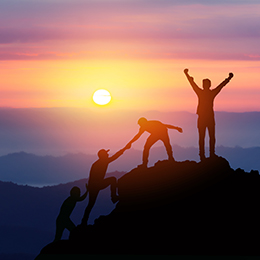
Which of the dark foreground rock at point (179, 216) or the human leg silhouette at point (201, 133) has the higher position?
the human leg silhouette at point (201, 133)

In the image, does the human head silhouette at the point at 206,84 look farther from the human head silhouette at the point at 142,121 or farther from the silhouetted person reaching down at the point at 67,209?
the silhouetted person reaching down at the point at 67,209

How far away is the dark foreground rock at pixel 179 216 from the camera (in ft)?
85.3

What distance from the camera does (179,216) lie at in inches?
1063

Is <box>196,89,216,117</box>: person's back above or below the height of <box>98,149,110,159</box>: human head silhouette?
above

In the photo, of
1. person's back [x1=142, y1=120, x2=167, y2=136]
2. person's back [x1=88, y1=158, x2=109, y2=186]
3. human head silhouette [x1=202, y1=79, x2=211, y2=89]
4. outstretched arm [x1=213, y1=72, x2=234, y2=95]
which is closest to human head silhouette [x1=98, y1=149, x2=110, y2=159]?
person's back [x1=88, y1=158, x2=109, y2=186]

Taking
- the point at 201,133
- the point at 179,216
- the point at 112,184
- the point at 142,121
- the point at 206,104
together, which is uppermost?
the point at 206,104

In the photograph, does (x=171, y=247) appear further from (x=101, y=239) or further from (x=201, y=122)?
(x=201, y=122)

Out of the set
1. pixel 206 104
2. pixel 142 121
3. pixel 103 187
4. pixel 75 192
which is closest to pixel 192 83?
pixel 206 104

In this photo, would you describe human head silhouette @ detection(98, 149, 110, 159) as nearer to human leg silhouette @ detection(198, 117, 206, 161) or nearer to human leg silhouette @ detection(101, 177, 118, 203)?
human leg silhouette @ detection(101, 177, 118, 203)

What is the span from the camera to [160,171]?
95.1 ft

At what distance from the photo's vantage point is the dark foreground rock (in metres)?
26.0

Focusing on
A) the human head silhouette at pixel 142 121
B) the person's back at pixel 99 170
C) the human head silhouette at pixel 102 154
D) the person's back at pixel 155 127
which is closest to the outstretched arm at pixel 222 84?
the person's back at pixel 155 127

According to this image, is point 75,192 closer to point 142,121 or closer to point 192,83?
point 142,121

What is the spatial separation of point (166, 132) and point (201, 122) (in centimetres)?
173
